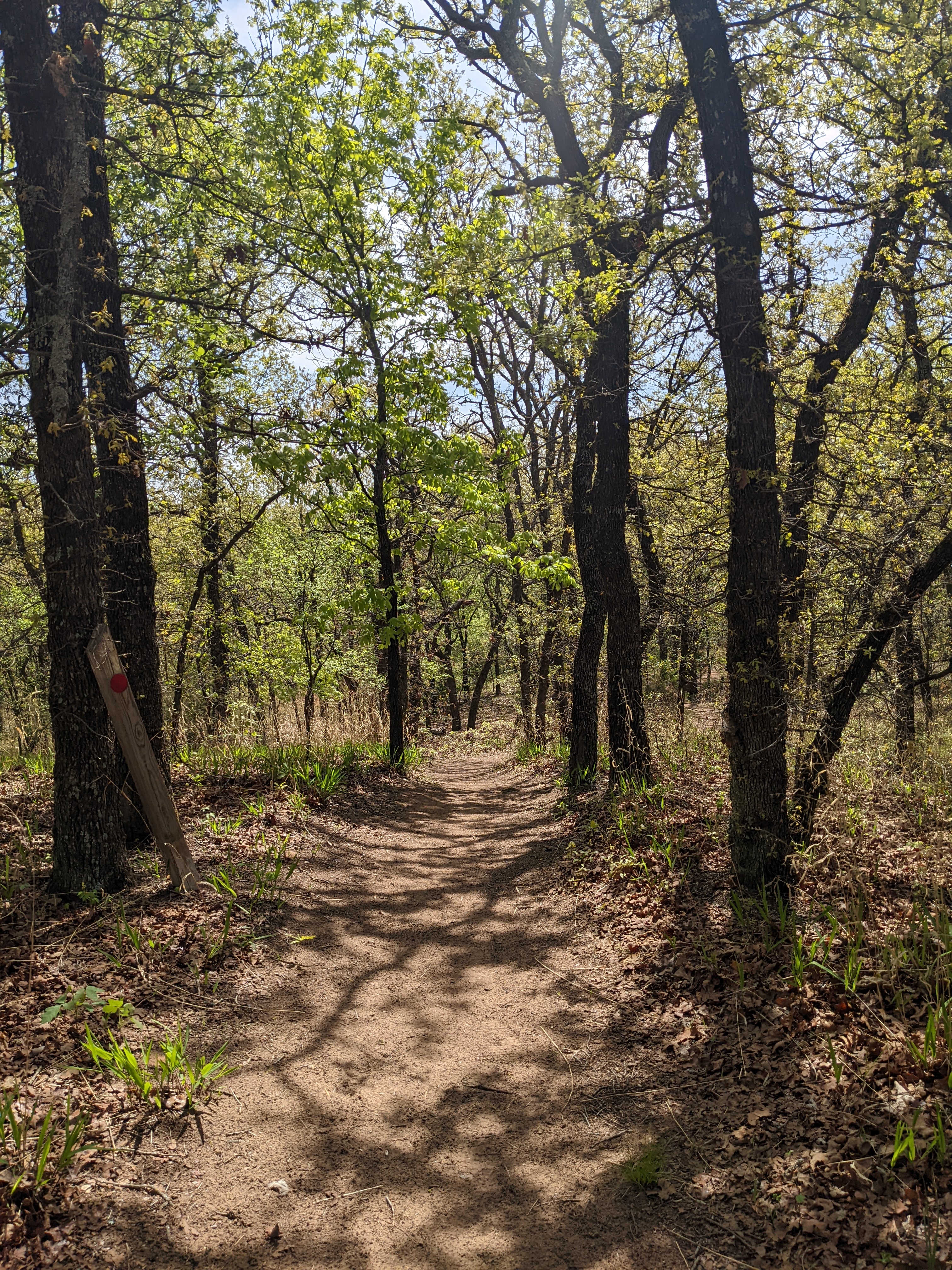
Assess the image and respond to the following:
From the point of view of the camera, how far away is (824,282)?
8.48 meters

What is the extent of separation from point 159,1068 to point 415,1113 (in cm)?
123

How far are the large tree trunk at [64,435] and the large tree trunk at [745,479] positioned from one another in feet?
14.0

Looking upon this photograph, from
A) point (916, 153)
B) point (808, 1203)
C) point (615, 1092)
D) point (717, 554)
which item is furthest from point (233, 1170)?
point (916, 153)

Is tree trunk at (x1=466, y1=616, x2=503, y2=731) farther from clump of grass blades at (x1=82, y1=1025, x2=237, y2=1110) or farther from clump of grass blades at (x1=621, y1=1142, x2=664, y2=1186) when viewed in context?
clump of grass blades at (x1=621, y1=1142, x2=664, y2=1186)

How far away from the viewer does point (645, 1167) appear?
2906 millimetres

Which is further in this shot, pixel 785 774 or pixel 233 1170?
pixel 785 774

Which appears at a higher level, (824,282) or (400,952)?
(824,282)

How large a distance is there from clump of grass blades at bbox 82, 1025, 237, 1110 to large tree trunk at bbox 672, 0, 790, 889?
11.1 feet

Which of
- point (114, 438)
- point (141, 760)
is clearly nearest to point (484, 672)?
point (114, 438)

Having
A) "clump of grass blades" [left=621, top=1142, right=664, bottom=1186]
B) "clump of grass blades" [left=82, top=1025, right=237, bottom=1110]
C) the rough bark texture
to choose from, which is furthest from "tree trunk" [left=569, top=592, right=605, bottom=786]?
"clump of grass blades" [left=82, top=1025, right=237, bottom=1110]

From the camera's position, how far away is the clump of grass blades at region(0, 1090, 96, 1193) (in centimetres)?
259

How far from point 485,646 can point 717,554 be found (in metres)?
29.7

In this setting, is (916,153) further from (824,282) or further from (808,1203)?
(808,1203)

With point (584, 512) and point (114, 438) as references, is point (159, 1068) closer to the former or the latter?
point (114, 438)
